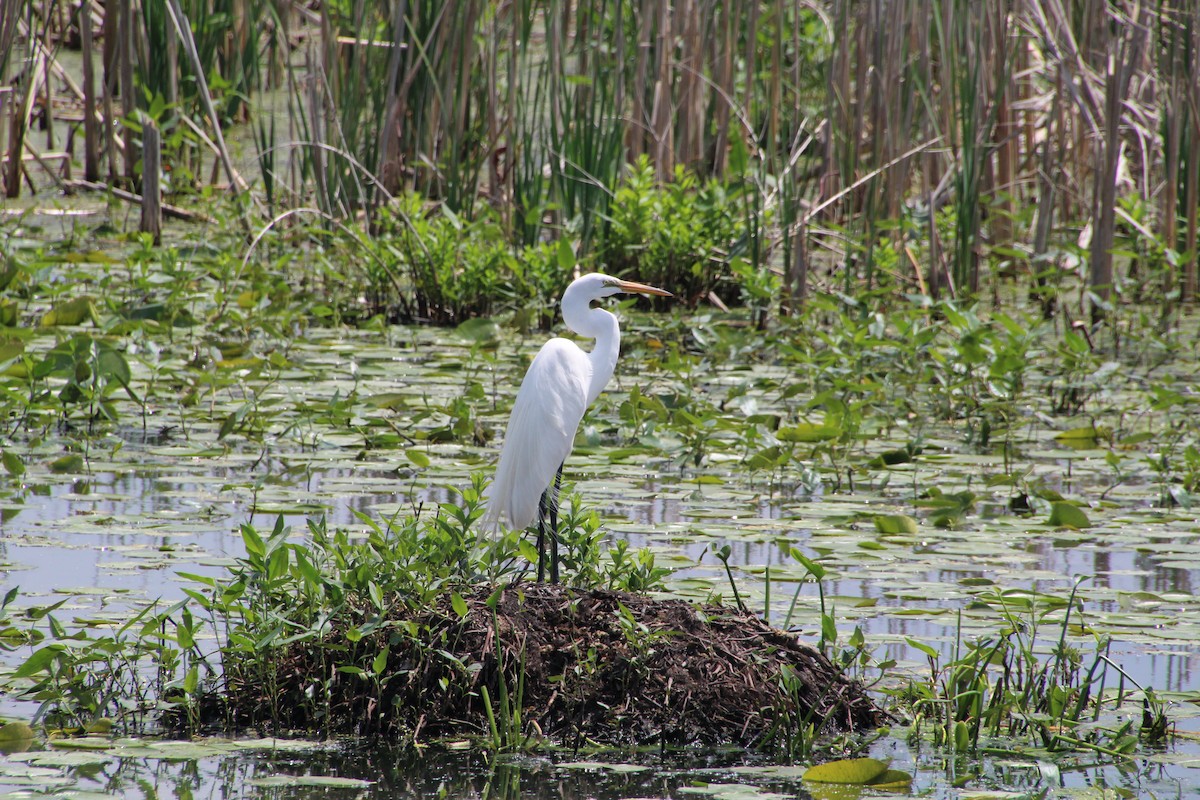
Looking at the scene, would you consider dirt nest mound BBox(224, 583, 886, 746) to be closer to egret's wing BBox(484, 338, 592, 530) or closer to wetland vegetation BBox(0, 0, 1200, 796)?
wetland vegetation BBox(0, 0, 1200, 796)

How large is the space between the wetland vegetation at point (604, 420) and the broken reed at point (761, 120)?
0.14 feet

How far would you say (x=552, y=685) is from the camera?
9.53 feet

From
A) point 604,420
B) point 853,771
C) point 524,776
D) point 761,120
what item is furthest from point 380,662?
point 761,120

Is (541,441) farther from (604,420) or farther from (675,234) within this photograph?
(675,234)

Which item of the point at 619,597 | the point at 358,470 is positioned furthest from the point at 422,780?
the point at 358,470

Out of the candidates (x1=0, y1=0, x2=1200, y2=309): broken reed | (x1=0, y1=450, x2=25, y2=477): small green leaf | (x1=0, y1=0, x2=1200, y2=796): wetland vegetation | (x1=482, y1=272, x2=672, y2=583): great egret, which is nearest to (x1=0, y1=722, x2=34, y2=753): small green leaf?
(x1=0, y1=0, x2=1200, y2=796): wetland vegetation

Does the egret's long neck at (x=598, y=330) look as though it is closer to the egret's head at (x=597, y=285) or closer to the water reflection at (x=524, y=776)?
the egret's head at (x=597, y=285)

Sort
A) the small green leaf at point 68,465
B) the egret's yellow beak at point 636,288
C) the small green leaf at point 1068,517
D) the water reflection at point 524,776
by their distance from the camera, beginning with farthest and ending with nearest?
the small green leaf at point 68,465 → the small green leaf at point 1068,517 → the egret's yellow beak at point 636,288 → the water reflection at point 524,776

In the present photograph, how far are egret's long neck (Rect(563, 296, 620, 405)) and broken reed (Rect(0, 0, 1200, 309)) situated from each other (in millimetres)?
2668

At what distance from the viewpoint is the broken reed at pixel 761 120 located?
676 cm

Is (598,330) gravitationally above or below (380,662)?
above

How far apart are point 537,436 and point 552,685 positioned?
2.69 feet

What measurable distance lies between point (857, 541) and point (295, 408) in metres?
2.08

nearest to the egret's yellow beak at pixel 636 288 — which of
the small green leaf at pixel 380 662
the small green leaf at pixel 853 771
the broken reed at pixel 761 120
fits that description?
the small green leaf at pixel 380 662
